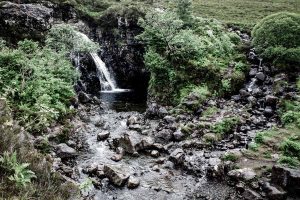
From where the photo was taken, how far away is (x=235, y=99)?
27.0 m

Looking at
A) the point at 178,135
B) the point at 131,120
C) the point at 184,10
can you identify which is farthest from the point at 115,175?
the point at 184,10

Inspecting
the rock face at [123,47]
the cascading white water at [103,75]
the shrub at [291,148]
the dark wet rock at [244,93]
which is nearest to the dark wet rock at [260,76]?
the dark wet rock at [244,93]

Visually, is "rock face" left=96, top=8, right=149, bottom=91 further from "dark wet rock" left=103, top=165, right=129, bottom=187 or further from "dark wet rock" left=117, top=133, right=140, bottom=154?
"dark wet rock" left=103, top=165, right=129, bottom=187

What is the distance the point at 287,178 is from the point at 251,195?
5.96 ft

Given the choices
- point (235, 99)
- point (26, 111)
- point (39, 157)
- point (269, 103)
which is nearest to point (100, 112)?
point (26, 111)

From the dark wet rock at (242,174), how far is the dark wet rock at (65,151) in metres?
8.37

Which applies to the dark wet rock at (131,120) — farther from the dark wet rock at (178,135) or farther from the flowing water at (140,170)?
the dark wet rock at (178,135)

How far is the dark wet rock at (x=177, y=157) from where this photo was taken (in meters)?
17.9

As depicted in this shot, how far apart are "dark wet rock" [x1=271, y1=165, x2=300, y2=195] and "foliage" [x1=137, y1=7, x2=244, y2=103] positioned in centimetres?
1225

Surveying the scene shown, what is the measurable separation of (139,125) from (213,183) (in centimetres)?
898

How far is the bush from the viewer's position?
28648 millimetres

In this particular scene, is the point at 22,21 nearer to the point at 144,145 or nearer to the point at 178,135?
the point at 144,145

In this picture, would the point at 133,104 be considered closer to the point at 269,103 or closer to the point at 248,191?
the point at 269,103

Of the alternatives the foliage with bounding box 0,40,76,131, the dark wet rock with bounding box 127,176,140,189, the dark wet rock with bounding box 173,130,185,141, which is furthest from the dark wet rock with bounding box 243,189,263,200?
the foliage with bounding box 0,40,76,131
